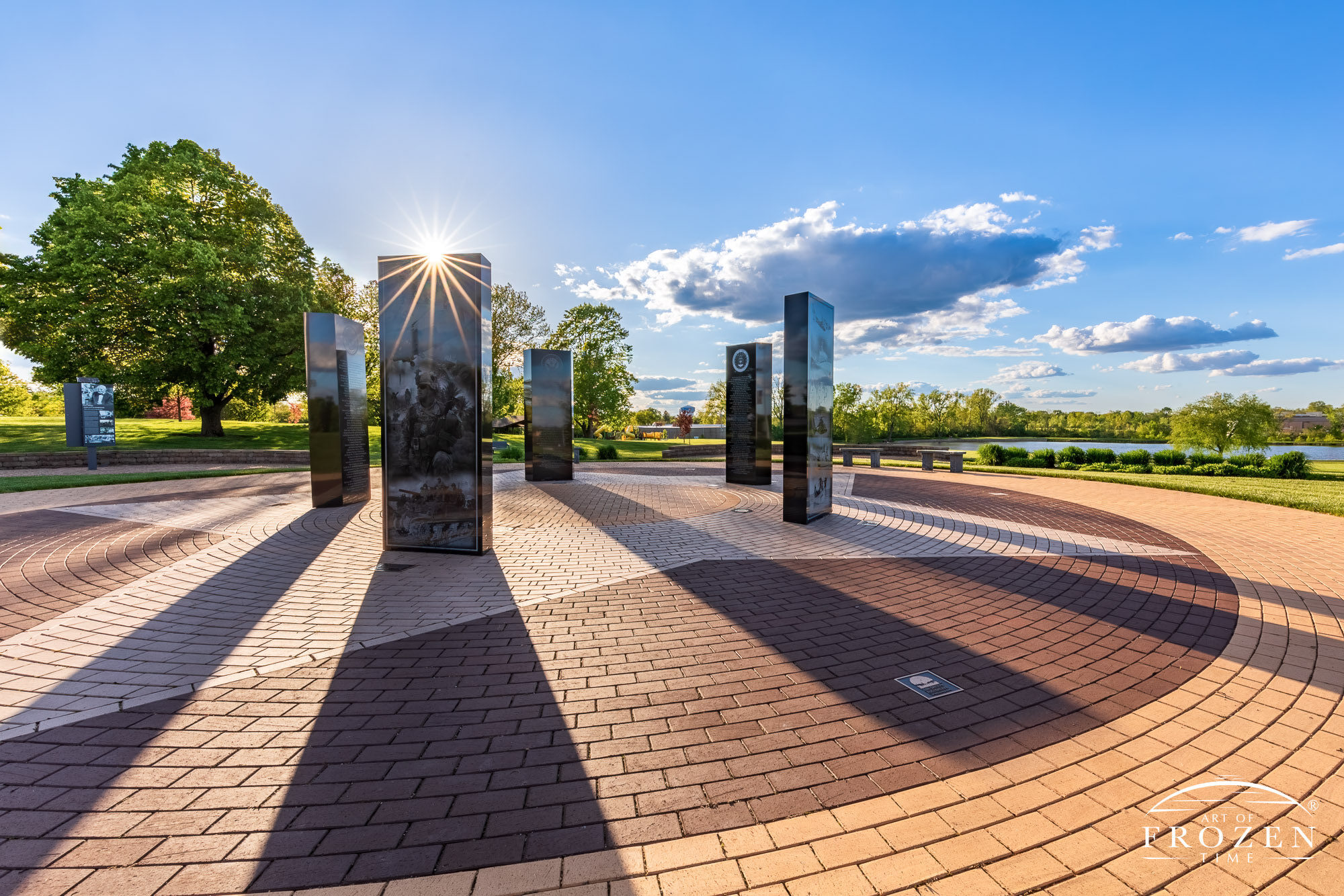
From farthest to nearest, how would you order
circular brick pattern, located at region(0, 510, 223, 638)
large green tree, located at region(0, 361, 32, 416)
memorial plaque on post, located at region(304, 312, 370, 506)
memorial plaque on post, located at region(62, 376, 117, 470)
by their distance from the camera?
large green tree, located at region(0, 361, 32, 416) < memorial plaque on post, located at region(62, 376, 117, 470) < memorial plaque on post, located at region(304, 312, 370, 506) < circular brick pattern, located at region(0, 510, 223, 638)

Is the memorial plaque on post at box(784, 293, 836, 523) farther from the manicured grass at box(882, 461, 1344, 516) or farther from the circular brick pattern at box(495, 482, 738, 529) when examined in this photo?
the manicured grass at box(882, 461, 1344, 516)

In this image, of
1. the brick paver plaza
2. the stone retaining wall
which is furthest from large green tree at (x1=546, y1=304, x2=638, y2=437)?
the brick paver plaza

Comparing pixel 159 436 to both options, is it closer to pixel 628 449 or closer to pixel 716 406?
pixel 628 449

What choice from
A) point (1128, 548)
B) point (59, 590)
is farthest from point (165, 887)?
point (1128, 548)

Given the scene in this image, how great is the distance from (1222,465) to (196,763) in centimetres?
2927

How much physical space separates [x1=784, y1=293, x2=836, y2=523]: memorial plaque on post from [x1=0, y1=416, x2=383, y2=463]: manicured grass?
1606cm

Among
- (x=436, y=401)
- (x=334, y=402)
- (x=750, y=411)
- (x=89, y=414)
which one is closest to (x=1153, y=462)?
(x=750, y=411)

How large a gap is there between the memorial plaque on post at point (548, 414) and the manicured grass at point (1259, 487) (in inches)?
637

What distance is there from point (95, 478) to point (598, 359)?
2900cm

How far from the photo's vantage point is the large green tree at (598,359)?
128ft

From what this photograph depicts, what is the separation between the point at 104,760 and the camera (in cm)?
285

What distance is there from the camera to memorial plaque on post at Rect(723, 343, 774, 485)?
15.3 metres

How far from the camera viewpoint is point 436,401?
23.8ft

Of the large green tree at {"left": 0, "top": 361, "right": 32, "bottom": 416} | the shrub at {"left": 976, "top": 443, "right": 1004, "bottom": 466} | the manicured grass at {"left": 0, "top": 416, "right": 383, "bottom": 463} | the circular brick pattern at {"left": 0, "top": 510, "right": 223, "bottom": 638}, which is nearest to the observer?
the circular brick pattern at {"left": 0, "top": 510, "right": 223, "bottom": 638}
